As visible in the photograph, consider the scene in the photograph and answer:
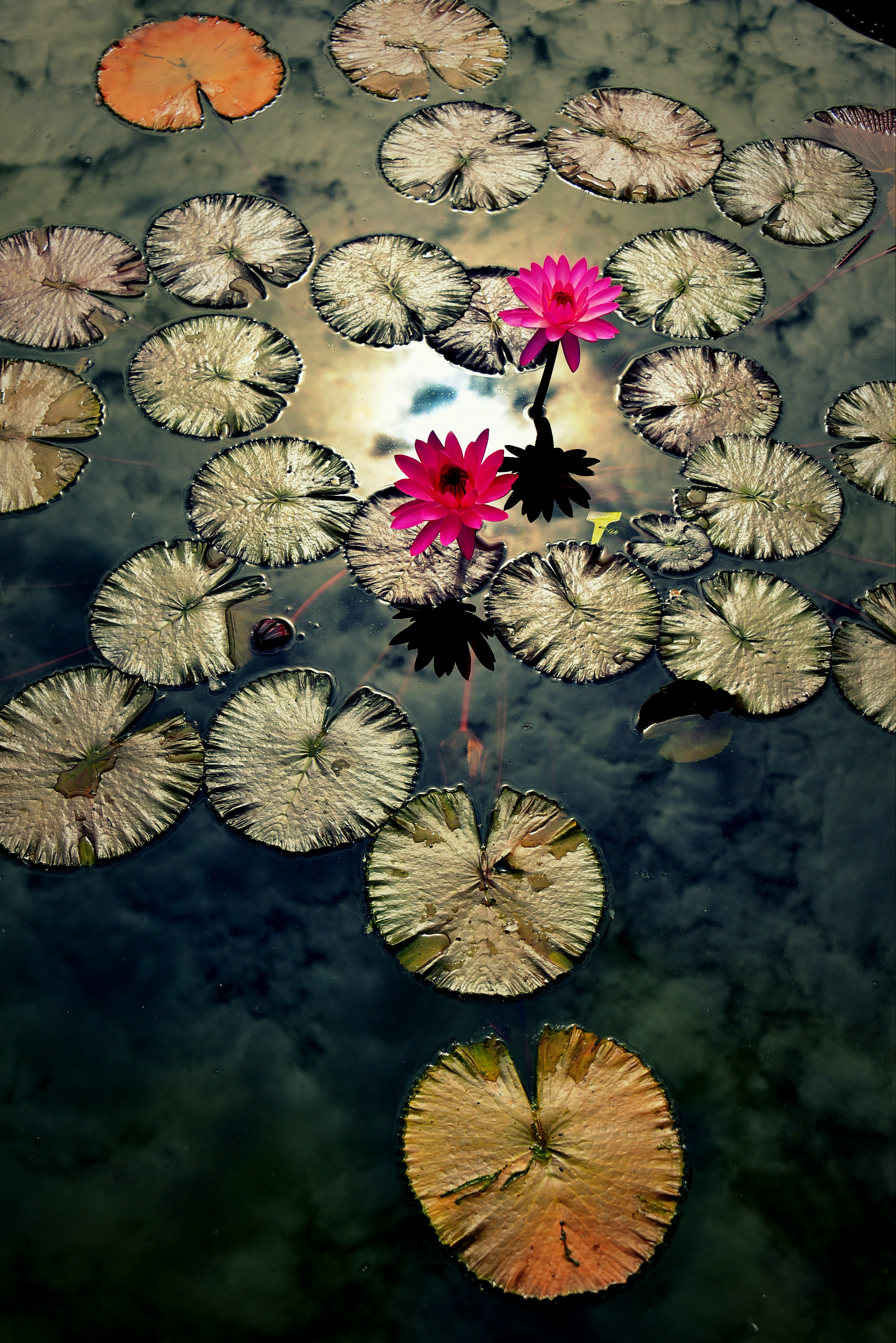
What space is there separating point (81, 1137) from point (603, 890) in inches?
45.5

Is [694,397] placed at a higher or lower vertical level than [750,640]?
higher

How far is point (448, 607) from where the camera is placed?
232 cm

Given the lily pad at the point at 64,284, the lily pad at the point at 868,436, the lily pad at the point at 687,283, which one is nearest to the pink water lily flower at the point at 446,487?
the lily pad at the point at 687,283

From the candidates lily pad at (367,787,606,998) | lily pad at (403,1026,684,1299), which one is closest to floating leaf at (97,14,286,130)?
lily pad at (367,787,606,998)

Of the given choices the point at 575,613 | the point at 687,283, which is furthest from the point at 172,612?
the point at 687,283

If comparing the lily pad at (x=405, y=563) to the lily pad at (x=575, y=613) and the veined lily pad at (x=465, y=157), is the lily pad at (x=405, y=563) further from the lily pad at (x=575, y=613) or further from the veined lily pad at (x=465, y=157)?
the veined lily pad at (x=465, y=157)

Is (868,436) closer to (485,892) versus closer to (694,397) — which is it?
(694,397)

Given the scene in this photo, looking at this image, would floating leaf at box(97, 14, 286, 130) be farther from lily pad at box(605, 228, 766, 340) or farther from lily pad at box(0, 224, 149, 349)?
lily pad at box(605, 228, 766, 340)

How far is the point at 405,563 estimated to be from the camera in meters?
2.34

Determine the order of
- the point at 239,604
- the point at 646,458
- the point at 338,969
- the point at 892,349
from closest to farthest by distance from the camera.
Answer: the point at 338,969
the point at 239,604
the point at 646,458
the point at 892,349

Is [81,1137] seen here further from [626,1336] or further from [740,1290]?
[740,1290]

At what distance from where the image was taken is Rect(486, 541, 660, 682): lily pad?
2246 millimetres

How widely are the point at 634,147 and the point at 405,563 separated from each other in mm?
1922

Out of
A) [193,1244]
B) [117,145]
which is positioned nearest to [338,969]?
[193,1244]
